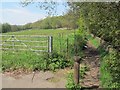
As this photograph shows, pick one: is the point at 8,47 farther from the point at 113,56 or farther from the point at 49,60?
the point at 113,56

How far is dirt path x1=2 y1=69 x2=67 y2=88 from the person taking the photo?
7.88m

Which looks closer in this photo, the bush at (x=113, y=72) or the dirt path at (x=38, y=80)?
the bush at (x=113, y=72)

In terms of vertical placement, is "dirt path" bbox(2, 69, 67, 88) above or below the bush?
below

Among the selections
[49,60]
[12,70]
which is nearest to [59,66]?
[49,60]

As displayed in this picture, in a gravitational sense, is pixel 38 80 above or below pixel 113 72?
below

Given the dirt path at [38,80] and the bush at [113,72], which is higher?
the bush at [113,72]

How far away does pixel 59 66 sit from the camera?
10.2 metres

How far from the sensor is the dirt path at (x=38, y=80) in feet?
25.9

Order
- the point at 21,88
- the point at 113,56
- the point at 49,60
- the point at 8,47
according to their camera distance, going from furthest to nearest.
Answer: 1. the point at 8,47
2. the point at 49,60
3. the point at 21,88
4. the point at 113,56

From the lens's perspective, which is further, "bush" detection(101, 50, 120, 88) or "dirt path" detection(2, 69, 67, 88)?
"dirt path" detection(2, 69, 67, 88)

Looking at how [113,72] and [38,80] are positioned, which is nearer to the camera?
[113,72]

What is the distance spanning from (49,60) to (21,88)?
309 centimetres

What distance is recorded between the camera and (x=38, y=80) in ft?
28.3

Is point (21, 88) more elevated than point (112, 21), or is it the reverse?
point (112, 21)
